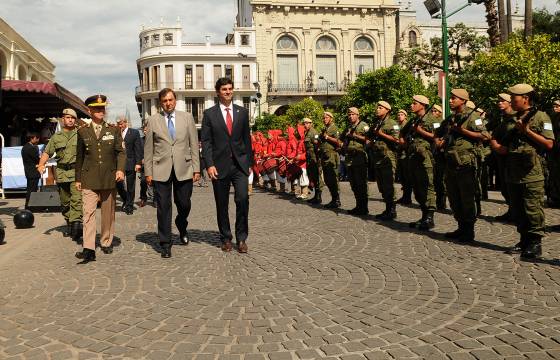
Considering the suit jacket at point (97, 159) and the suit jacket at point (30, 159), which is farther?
the suit jacket at point (30, 159)

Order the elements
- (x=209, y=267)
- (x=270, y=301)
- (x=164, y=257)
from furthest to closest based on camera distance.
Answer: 1. (x=164, y=257)
2. (x=209, y=267)
3. (x=270, y=301)

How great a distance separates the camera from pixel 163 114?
22.7 feet

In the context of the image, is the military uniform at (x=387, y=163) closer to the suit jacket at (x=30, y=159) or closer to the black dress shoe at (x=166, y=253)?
the black dress shoe at (x=166, y=253)

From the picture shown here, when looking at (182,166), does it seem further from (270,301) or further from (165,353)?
(165,353)

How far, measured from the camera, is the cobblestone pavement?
11.7 ft

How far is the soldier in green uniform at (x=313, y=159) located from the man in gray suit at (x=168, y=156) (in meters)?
5.33

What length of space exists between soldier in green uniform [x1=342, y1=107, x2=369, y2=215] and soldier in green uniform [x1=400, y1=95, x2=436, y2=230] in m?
1.25

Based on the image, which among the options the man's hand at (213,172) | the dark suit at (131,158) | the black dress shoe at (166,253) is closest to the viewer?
the black dress shoe at (166,253)

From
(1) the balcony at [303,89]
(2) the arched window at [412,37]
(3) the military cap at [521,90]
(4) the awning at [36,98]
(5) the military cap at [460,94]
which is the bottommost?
(3) the military cap at [521,90]

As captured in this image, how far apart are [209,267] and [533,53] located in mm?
18851

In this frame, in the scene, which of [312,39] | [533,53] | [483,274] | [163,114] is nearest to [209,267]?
[163,114]

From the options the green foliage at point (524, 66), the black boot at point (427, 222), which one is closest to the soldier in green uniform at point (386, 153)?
the black boot at point (427, 222)

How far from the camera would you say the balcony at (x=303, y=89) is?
58844 millimetres

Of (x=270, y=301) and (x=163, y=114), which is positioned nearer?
(x=270, y=301)
